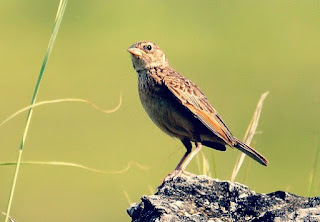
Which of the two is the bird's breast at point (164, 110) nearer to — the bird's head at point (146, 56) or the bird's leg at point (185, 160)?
the bird's leg at point (185, 160)

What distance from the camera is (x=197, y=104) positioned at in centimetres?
567

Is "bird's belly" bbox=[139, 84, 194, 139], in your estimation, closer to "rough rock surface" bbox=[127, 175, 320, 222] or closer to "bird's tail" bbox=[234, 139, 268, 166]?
"bird's tail" bbox=[234, 139, 268, 166]

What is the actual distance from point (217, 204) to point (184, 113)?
4.60ft

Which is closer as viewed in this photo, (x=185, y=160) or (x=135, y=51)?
(x=185, y=160)

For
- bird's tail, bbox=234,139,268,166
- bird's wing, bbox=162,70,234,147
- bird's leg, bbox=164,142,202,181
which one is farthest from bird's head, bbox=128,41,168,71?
bird's tail, bbox=234,139,268,166

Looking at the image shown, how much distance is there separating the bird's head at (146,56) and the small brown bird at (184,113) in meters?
0.10

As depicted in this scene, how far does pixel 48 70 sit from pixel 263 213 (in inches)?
576

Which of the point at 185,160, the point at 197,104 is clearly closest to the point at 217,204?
the point at 185,160

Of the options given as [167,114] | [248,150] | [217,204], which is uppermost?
[167,114]

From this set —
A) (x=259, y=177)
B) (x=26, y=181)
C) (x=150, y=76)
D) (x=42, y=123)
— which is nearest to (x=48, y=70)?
(x=42, y=123)

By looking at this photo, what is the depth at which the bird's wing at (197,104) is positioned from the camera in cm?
550

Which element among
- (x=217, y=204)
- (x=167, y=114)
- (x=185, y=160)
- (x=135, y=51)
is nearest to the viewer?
(x=217, y=204)

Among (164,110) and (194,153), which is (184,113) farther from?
(194,153)

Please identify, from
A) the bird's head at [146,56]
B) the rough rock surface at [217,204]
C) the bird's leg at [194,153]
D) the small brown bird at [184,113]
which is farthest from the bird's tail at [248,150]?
the rough rock surface at [217,204]
